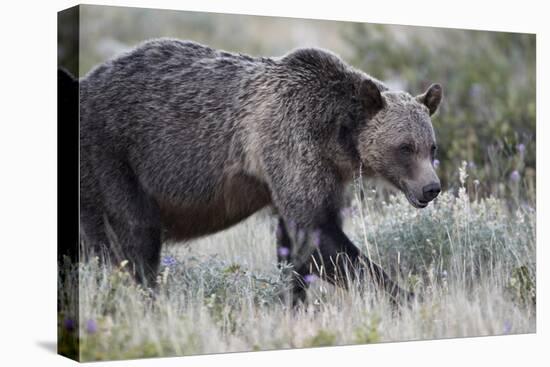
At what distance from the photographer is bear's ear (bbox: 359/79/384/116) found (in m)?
7.81

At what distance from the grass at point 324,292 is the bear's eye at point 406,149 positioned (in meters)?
0.69

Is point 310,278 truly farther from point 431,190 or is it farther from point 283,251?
point 431,190

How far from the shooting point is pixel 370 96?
25.9ft

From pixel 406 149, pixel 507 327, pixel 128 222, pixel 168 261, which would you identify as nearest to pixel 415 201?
pixel 406 149

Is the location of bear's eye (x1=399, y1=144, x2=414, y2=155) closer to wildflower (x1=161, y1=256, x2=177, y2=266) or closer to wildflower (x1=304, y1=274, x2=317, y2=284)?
wildflower (x1=304, y1=274, x2=317, y2=284)

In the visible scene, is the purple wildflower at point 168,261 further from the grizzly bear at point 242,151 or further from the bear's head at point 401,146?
the bear's head at point 401,146

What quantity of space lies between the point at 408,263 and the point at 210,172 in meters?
2.04

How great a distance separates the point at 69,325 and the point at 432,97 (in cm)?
353

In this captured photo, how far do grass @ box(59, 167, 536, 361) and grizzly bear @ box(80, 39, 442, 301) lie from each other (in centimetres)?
28

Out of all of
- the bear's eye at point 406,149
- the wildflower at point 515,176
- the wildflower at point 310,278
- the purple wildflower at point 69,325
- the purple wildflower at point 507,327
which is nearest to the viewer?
the purple wildflower at point 69,325

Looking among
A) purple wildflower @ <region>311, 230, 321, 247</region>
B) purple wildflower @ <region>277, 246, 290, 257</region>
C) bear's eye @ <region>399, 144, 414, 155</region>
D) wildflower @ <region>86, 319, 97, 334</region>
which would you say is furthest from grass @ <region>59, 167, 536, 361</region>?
bear's eye @ <region>399, 144, 414, 155</region>

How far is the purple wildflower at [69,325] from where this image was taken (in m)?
7.11

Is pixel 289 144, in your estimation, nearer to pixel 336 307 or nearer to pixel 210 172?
pixel 210 172

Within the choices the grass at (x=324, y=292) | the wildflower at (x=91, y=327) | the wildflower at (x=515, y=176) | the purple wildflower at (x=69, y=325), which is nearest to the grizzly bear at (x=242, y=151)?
the grass at (x=324, y=292)
